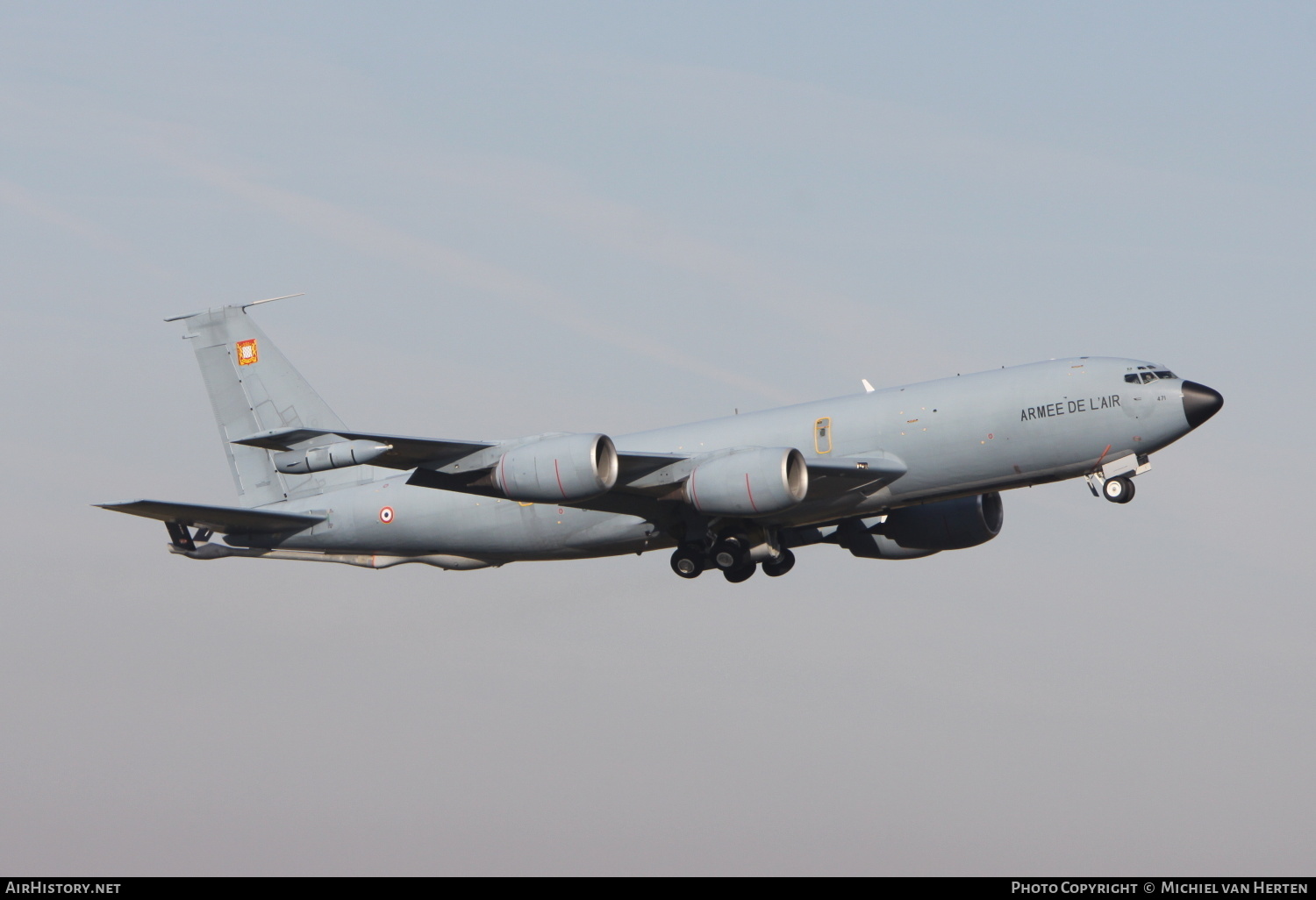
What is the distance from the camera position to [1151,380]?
37.0m

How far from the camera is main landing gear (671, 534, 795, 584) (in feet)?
134

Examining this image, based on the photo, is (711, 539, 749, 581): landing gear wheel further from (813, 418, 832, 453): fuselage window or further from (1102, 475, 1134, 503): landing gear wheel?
(1102, 475, 1134, 503): landing gear wheel

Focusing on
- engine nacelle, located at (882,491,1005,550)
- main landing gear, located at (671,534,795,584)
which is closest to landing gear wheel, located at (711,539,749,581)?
main landing gear, located at (671,534,795,584)

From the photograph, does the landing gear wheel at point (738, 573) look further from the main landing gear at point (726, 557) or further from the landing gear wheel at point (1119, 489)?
the landing gear wheel at point (1119, 489)

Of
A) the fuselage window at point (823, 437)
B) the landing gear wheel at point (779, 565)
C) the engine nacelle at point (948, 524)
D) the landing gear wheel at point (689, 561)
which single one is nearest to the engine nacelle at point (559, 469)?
the landing gear wheel at point (689, 561)

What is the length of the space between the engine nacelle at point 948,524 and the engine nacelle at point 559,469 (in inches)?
441

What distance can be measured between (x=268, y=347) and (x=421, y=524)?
912 cm

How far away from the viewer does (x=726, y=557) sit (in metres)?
41.0

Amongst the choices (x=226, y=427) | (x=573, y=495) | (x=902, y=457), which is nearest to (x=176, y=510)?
(x=226, y=427)

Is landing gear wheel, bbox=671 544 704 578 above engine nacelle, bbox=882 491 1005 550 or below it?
below

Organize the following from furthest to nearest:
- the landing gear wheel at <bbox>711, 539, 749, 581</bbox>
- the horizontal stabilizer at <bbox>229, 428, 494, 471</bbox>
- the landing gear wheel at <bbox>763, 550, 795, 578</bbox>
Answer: the landing gear wheel at <bbox>763, 550, 795, 578</bbox>, the landing gear wheel at <bbox>711, 539, 749, 581</bbox>, the horizontal stabilizer at <bbox>229, 428, 494, 471</bbox>

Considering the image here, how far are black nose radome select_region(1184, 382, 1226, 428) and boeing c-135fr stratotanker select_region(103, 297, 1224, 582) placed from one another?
0.04 metres

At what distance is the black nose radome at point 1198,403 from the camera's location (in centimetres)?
Result: 3656
